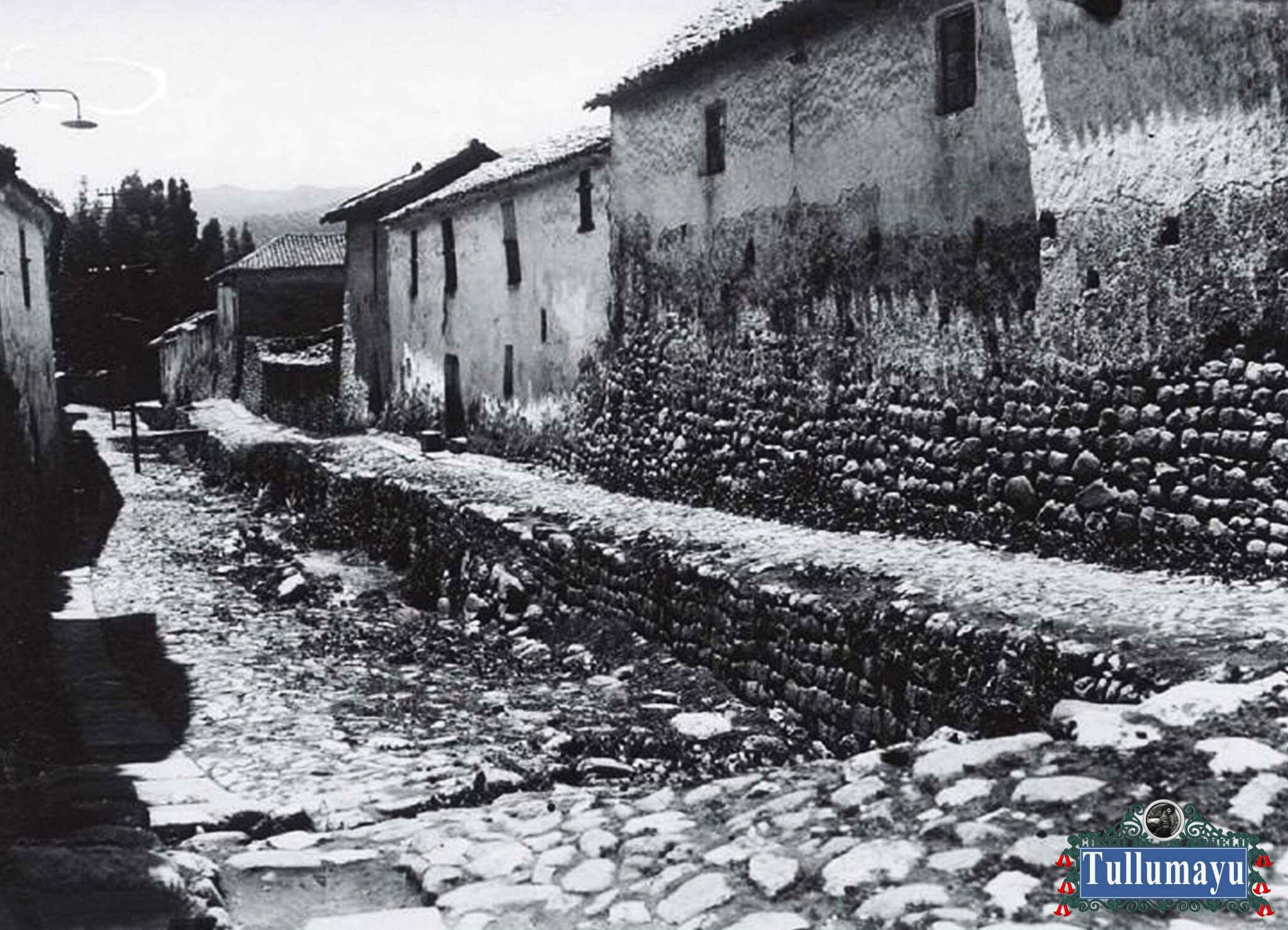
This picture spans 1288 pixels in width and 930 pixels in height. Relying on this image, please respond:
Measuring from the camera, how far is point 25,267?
17297 mm

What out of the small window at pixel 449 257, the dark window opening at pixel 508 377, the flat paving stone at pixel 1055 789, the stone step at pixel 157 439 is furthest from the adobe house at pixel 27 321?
the flat paving stone at pixel 1055 789

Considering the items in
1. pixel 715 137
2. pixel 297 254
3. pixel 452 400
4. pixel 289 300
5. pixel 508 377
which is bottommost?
pixel 452 400

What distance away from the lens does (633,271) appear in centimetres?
1498

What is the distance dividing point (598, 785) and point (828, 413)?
5.62 metres

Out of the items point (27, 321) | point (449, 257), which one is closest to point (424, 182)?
point (449, 257)

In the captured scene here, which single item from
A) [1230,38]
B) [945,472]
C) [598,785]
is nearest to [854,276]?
[945,472]

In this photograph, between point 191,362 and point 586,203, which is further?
point 191,362

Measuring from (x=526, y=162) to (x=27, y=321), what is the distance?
7.14m

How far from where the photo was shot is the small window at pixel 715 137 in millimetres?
13008

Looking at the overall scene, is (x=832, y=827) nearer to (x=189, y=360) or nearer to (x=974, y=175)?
(x=974, y=175)

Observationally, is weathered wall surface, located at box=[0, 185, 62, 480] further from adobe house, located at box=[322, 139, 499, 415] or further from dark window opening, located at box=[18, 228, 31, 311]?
adobe house, located at box=[322, 139, 499, 415]

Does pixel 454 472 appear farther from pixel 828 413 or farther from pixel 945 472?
pixel 945 472

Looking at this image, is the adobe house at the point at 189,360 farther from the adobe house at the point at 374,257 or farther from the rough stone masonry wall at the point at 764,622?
the rough stone masonry wall at the point at 764,622

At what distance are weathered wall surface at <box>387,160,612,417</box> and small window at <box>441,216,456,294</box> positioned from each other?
0.54ft
